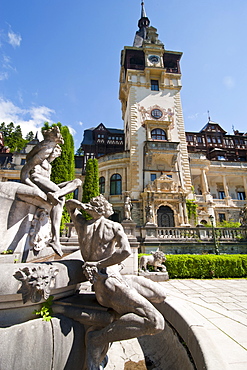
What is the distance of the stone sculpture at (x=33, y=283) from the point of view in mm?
1719

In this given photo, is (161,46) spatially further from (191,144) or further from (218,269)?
(218,269)

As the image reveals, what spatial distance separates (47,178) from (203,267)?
25.8ft

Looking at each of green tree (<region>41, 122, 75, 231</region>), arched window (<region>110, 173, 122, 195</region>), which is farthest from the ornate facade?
green tree (<region>41, 122, 75, 231</region>)

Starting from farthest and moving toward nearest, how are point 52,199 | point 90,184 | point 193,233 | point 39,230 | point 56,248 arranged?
point 90,184
point 193,233
point 39,230
point 52,199
point 56,248

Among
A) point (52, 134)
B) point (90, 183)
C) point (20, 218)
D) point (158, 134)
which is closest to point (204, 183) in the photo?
point (158, 134)

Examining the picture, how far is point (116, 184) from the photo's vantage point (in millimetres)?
24484

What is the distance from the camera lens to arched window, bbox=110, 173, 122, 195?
24.2 metres

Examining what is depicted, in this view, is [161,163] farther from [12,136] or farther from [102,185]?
[12,136]

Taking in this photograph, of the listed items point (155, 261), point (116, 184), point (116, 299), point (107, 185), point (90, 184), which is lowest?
point (155, 261)

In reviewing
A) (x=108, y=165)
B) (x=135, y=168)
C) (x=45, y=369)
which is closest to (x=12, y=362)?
(x=45, y=369)

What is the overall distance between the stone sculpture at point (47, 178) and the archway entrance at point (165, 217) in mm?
18678

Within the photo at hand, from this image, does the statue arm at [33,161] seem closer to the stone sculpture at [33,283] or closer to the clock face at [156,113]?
the stone sculpture at [33,283]

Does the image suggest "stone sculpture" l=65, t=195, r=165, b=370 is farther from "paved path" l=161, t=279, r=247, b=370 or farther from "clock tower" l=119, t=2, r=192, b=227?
"clock tower" l=119, t=2, r=192, b=227

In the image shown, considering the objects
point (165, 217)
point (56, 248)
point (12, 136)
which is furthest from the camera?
Result: point (12, 136)
